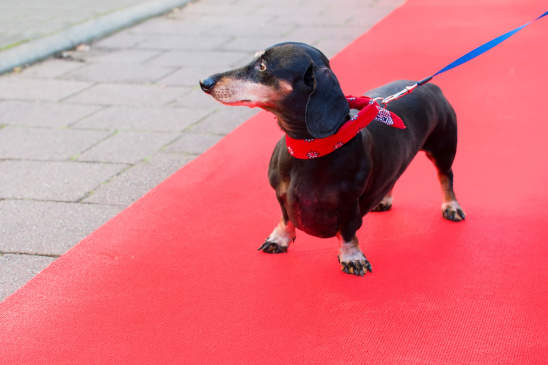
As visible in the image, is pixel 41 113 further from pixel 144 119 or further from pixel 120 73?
pixel 120 73

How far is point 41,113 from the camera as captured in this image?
4.71 m

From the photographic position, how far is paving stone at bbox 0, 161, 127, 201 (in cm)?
346

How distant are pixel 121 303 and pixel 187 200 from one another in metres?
0.94

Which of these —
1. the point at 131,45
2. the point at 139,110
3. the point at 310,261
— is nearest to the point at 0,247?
the point at 310,261

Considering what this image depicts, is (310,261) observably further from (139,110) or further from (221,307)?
(139,110)

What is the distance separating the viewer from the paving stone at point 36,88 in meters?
5.09

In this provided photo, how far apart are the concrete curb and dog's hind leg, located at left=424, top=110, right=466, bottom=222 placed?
419 cm

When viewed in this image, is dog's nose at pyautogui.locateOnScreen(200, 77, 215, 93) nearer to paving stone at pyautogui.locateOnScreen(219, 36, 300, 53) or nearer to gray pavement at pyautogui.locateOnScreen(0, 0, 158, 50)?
paving stone at pyautogui.locateOnScreen(219, 36, 300, 53)

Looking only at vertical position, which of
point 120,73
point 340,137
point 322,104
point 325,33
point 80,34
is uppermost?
point 322,104

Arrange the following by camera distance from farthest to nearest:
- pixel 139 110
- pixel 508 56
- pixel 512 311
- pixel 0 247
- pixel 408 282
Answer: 1. pixel 508 56
2. pixel 139 110
3. pixel 0 247
4. pixel 408 282
5. pixel 512 311

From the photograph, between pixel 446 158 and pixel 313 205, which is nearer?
pixel 313 205

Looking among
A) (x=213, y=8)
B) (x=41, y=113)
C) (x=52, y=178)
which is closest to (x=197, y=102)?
(x=41, y=113)

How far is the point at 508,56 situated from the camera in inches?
224

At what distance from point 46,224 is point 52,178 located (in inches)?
23.3
